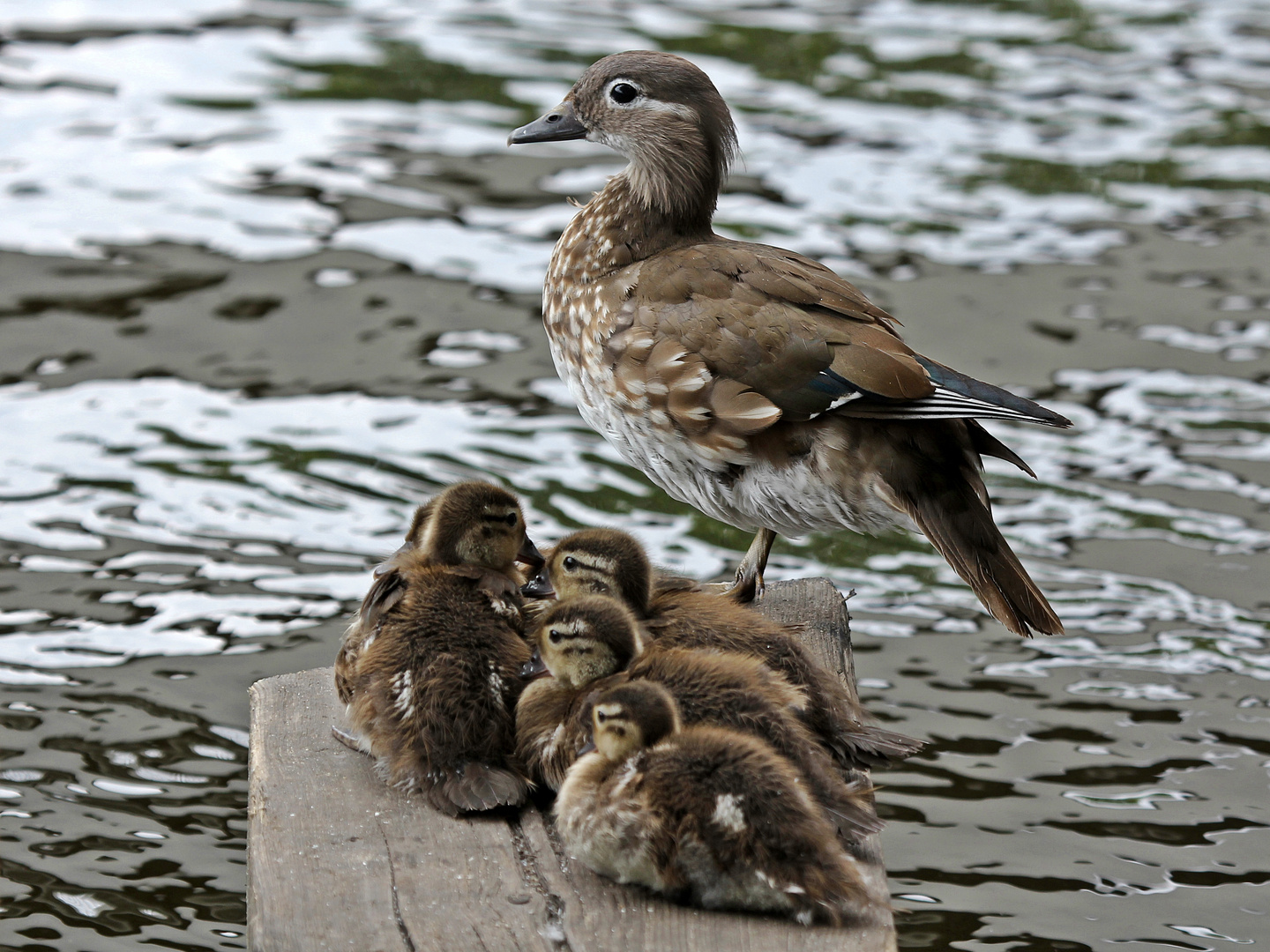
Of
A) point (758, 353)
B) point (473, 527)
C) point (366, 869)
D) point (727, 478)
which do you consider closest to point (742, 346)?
point (758, 353)

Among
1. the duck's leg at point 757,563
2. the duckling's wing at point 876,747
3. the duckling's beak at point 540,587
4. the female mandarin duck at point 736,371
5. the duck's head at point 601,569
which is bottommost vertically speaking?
the duck's leg at point 757,563

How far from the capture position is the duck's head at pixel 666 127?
4.87m

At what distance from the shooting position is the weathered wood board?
3021 mm

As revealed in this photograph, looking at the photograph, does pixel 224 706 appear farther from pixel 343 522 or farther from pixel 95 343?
pixel 95 343

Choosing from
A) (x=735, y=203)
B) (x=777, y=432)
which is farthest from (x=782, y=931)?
(x=735, y=203)

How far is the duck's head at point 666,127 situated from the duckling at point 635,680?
1769 mm

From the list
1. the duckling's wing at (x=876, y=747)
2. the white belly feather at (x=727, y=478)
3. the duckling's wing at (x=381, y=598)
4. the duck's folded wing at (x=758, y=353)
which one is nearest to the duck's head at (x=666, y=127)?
the duck's folded wing at (x=758, y=353)

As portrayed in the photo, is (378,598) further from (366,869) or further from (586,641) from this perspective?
(366,869)

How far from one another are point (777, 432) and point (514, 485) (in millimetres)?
2801

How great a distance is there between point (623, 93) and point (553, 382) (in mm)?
3203

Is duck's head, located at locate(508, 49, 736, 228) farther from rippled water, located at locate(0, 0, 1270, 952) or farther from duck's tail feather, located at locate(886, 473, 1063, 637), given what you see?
rippled water, located at locate(0, 0, 1270, 952)

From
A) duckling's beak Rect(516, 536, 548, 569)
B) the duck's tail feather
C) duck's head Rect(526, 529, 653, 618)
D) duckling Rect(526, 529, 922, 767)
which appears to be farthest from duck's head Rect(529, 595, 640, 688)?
the duck's tail feather

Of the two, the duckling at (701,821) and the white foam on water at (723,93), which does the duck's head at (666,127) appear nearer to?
the duckling at (701,821)

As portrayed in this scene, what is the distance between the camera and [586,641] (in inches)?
136
